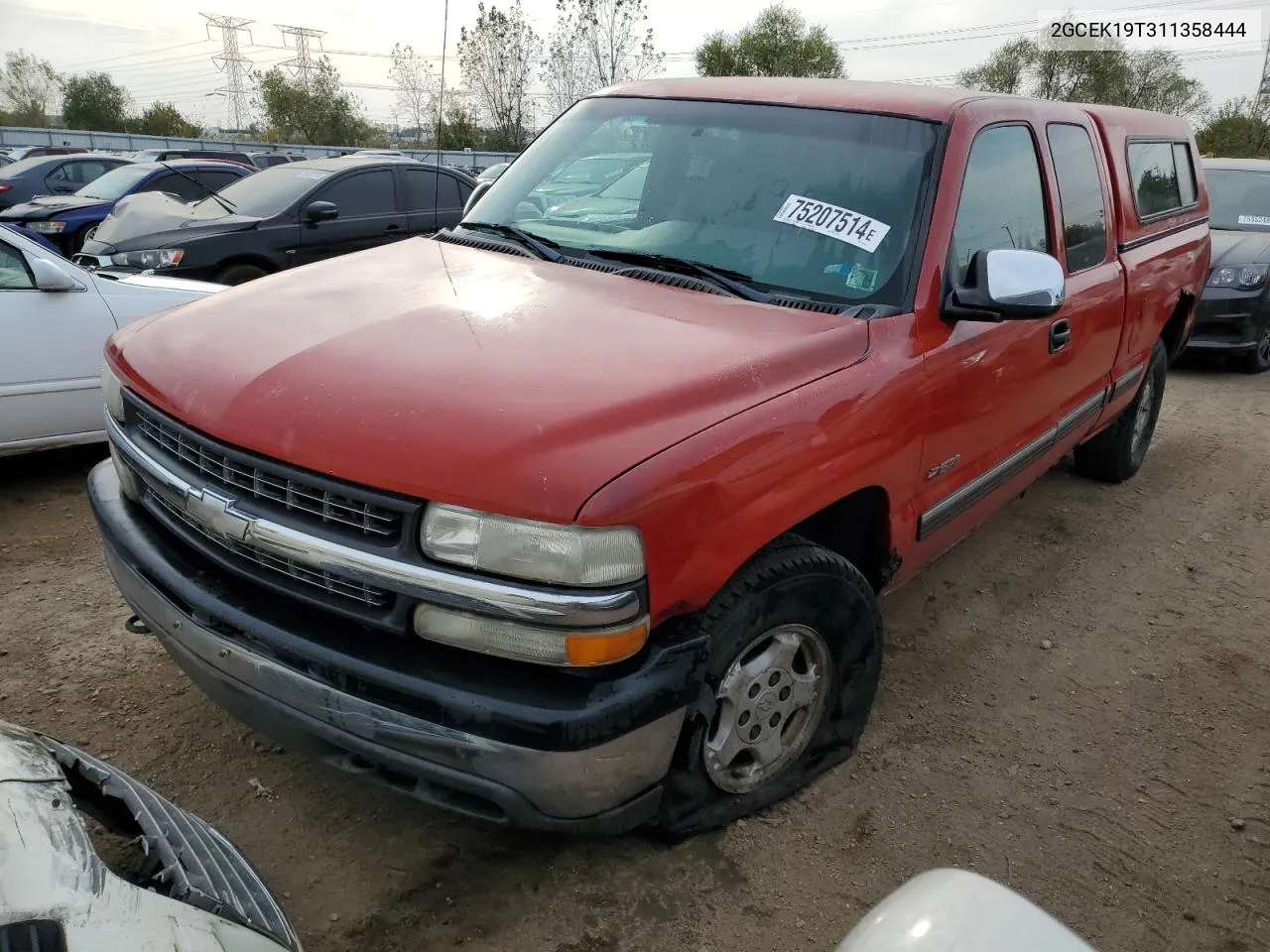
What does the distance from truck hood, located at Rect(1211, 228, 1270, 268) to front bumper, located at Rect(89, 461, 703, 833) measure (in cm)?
816

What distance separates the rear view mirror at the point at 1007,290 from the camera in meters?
2.73

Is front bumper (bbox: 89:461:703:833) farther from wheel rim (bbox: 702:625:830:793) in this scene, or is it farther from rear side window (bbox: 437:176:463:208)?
rear side window (bbox: 437:176:463:208)

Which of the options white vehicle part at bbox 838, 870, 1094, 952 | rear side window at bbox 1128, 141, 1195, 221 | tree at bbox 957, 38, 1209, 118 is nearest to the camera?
white vehicle part at bbox 838, 870, 1094, 952

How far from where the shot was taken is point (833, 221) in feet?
9.45

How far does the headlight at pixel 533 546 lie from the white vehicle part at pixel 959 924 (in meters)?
0.82

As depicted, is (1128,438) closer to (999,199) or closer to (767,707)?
(999,199)

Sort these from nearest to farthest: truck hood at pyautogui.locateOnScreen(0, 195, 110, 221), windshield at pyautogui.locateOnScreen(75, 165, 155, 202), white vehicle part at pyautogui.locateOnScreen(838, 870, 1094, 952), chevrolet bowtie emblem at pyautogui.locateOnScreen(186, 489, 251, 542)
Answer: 1. white vehicle part at pyautogui.locateOnScreen(838, 870, 1094, 952)
2. chevrolet bowtie emblem at pyautogui.locateOnScreen(186, 489, 251, 542)
3. truck hood at pyautogui.locateOnScreen(0, 195, 110, 221)
4. windshield at pyautogui.locateOnScreen(75, 165, 155, 202)

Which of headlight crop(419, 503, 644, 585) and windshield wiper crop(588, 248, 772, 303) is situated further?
windshield wiper crop(588, 248, 772, 303)

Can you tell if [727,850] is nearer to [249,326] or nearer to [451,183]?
[249,326]

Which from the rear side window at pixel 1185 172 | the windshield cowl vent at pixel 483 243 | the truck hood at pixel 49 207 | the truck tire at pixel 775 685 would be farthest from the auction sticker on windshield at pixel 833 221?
the truck hood at pixel 49 207

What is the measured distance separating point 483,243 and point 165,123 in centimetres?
6432

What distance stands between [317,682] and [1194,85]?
59.3 m

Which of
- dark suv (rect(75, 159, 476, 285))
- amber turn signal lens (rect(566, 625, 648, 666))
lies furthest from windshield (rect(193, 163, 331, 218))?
amber turn signal lens (rect(566, 625, 648, 666))

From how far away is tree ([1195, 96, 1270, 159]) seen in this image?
32.8m
